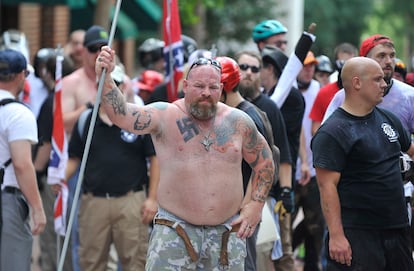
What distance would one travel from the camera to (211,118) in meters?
7.11

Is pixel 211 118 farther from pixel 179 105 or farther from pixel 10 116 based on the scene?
pixel 10 116

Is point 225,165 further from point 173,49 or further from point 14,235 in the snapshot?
point 173,49

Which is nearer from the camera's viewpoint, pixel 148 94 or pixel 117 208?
pixel 117 208

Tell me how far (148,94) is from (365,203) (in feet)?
17.6

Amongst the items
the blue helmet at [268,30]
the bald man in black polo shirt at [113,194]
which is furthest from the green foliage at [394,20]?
the bald man in black polo shirt at [113,194]

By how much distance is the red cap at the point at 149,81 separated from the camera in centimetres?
1227

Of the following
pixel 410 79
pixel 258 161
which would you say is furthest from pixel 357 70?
pixel 410 79

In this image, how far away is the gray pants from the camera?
8242 millimetres

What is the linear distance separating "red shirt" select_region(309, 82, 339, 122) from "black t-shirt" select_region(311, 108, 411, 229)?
2.57m

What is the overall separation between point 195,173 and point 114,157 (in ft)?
7.60

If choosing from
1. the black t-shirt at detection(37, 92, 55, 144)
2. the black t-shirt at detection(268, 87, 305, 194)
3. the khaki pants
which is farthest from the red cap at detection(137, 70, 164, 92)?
the khaki pants

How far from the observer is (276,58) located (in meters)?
9.96

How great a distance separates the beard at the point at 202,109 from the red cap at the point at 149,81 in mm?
5233

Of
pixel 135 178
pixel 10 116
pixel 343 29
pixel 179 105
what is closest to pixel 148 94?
pixel 135 178
